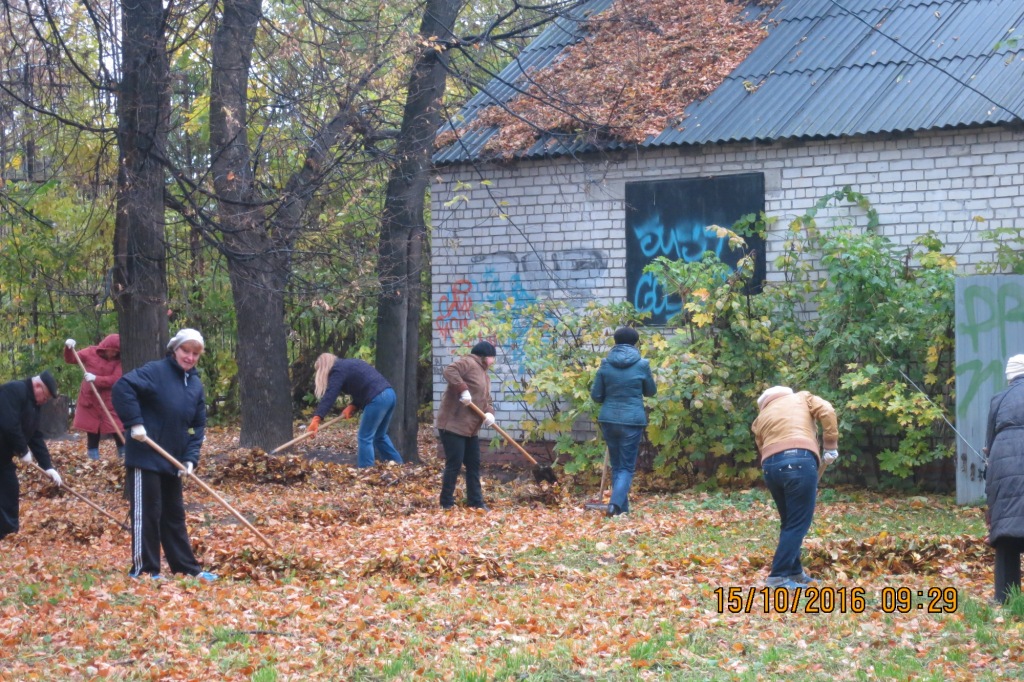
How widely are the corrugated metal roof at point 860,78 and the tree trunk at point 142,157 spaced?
442cm

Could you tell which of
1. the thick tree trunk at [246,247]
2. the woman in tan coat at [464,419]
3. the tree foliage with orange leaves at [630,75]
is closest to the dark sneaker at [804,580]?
the woman in tan coat at [464,419]

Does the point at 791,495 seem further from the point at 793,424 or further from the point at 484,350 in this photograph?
the point at 484,350

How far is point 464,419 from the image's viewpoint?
1122 centimetres

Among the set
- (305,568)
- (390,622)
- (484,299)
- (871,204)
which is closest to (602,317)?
(484,299)

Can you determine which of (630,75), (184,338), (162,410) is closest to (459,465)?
(162,410)

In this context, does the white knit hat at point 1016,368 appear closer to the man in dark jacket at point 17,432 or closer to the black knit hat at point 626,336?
the black knit hat at point 626,336

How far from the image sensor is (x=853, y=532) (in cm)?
963

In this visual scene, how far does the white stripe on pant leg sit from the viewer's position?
771 centimetres

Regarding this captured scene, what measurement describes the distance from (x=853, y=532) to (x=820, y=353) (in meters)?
2.92

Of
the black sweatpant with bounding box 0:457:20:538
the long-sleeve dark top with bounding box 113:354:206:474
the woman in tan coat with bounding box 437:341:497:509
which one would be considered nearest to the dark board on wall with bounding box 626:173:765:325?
the woman in tan coat with bounding box 437:341:497:509

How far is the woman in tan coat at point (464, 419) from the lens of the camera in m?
11.2

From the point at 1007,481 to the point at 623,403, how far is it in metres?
4.62

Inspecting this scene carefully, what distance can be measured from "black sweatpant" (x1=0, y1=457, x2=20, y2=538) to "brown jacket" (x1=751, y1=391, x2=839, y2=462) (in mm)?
6107

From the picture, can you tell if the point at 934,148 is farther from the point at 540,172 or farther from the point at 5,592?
the point at 5,592
